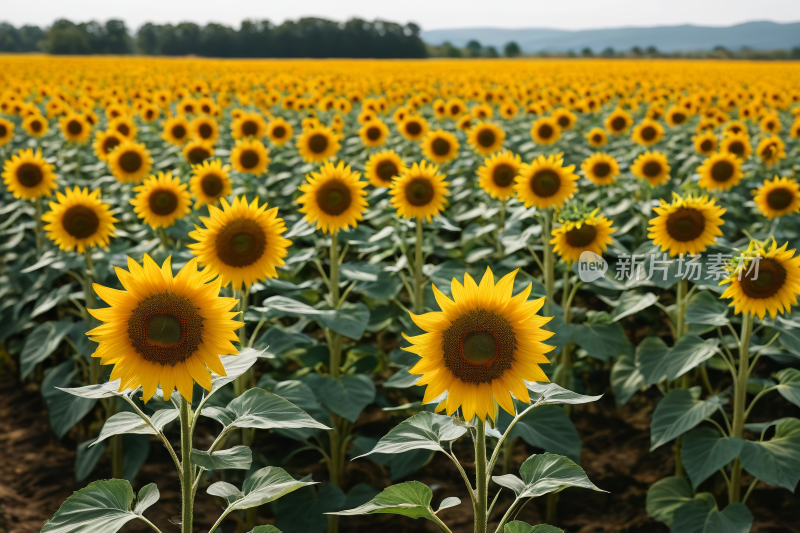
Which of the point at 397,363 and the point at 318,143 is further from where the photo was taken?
the point at 318,143

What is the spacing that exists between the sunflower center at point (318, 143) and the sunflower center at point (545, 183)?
2.87m

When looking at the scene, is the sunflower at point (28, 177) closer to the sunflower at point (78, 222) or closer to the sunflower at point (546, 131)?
the sunflower at point (78, 222)

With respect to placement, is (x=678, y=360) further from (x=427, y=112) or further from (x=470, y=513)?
(x=427, y=112)

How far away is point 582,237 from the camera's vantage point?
13.0ft

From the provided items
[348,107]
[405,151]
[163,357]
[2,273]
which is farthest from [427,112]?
[163,357]

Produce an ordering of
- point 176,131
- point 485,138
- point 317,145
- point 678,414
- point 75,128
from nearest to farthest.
Answer: 1. point 678,414
2. point 317,145
3. point 485,138
4. point 176,131
5. point 75,128

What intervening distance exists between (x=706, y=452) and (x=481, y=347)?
6.26 ft

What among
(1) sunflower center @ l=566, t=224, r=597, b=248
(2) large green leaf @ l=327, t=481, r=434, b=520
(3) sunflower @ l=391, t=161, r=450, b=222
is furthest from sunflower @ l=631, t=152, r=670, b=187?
(2) large green leaf @ l=327, t=481, r=434, b=520

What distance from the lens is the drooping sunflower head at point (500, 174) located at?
5059mm

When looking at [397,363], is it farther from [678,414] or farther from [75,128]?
[75,128]

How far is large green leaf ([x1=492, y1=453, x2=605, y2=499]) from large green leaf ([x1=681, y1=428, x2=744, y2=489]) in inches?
49.8

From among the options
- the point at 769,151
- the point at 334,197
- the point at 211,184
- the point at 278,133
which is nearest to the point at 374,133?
the point at 278,133

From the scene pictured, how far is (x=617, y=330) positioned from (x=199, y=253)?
2572 millimetres

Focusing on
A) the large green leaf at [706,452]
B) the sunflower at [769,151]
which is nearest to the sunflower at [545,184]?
the large green leaf at [706,452]
